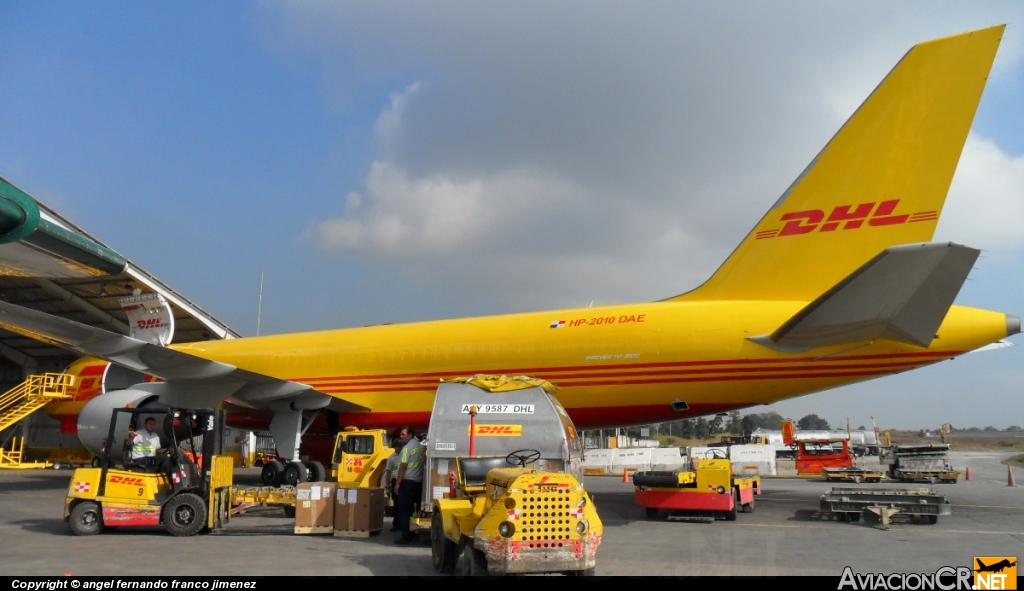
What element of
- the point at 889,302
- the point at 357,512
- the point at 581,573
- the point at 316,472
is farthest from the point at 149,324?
the point at 889,302

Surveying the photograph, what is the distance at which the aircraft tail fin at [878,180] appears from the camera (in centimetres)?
1270

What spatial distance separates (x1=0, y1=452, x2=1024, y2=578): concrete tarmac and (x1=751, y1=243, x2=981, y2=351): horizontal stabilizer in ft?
10.1

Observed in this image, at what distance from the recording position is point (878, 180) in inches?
518

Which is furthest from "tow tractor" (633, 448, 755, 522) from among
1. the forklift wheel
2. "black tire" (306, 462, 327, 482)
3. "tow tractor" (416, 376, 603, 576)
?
"black tire" (306, 462, 327, 482)

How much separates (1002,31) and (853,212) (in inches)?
152

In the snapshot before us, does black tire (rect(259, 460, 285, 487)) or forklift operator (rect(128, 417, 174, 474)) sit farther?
black tire (rect(259, 460, 285, 487))

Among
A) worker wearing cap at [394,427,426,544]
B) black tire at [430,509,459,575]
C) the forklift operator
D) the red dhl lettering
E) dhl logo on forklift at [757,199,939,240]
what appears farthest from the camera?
the red dhl lettering

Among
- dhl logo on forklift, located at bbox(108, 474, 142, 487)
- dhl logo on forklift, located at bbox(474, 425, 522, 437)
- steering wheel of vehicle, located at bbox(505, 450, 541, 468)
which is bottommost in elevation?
dhl logo on forklift, located at bbox(108, 474, 142, 487)

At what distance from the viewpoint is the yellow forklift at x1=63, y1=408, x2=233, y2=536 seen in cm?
988

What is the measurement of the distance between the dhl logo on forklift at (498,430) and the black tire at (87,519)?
5548mm

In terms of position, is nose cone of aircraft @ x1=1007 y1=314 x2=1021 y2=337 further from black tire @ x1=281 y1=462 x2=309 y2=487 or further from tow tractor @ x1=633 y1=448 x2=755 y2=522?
black tire @ x1=281 y1=462 x2=309 y2=487

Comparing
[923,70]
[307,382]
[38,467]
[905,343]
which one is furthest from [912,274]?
[38,467]

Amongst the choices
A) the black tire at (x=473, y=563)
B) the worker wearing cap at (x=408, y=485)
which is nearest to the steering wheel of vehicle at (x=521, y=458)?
the black tire at (x=473, y=563)

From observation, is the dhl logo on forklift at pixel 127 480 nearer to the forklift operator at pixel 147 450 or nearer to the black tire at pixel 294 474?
the forklift operator at pixel 147 450
